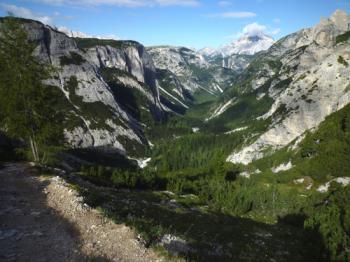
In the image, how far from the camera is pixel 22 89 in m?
44.7

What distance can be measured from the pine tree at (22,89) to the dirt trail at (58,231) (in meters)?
13.2

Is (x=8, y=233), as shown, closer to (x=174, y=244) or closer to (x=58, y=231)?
(x=58, y=231)

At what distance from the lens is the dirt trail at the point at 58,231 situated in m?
22.2

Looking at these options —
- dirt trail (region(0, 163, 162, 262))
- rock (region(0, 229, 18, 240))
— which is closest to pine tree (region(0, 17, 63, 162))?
dirt trail (region(0, 163, 162, 262))

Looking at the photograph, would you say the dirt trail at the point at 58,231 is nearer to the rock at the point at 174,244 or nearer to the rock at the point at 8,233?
the rock at the point at 8,233

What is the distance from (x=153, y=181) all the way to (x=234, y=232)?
77.8 m

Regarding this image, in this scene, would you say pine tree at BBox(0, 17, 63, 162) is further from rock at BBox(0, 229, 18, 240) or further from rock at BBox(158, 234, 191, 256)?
rock at BBox(158, 234, 191, 256)

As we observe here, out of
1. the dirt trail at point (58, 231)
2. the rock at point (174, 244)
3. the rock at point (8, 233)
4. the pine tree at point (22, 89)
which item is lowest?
the rock at point (174, 244)

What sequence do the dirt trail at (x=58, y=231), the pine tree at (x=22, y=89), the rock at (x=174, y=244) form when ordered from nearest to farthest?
the dirt trail at (x=58, y=231), the rock at (x=174, y=244), the pine tree at (x=22, y=89)

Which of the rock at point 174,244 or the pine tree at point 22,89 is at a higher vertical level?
the pine tree at point 22,89

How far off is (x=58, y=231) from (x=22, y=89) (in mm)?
25442

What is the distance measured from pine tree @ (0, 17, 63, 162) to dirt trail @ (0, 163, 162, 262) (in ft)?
43.3

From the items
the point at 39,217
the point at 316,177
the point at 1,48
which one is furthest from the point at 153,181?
the point at 39,217

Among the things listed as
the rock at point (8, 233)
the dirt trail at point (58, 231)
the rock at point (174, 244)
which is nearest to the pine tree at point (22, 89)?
the dirt trail at point (58, 231)
